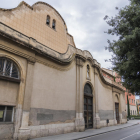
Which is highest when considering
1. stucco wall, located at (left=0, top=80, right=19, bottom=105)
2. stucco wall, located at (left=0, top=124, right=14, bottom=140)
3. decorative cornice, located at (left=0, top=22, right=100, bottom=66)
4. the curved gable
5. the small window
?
the curved gable

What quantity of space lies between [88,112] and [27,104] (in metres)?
8.84

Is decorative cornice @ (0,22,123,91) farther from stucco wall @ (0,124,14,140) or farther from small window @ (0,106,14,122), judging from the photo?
stucco wall @ (0,124,14,140)

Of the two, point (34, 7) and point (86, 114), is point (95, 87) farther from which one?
point (34, 7)

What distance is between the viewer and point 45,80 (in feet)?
39.9

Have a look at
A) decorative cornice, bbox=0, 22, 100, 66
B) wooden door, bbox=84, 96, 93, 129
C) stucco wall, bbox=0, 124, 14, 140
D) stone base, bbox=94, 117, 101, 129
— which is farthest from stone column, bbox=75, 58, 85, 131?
stucco wall, bbox=0, 124, 14, 140

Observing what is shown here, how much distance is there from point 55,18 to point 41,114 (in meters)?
12.1

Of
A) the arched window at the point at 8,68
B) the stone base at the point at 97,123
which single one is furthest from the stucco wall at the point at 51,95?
the stone base at the point at 97,123

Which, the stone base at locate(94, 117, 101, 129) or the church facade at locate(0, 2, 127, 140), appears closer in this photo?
the church facade at locate(0, 2, 127, 140)

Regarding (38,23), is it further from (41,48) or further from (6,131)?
(6,131)

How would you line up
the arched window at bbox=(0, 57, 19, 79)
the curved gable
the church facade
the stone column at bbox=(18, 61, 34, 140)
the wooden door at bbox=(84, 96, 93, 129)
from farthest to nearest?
the wooden door at bbox=(84, 96, 93, 129) < the curved gable < the church facade < the stone column at bbox=(18, 61, 34, 140) < the arched window at bbox=(0, 57, 19, 79)

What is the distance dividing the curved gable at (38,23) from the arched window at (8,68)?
4.79m

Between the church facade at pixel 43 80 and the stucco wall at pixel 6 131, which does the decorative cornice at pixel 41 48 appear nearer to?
the church facade at pixel 43 80

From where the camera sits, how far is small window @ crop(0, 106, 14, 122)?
9016mm

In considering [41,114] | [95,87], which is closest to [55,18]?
[95,87]
